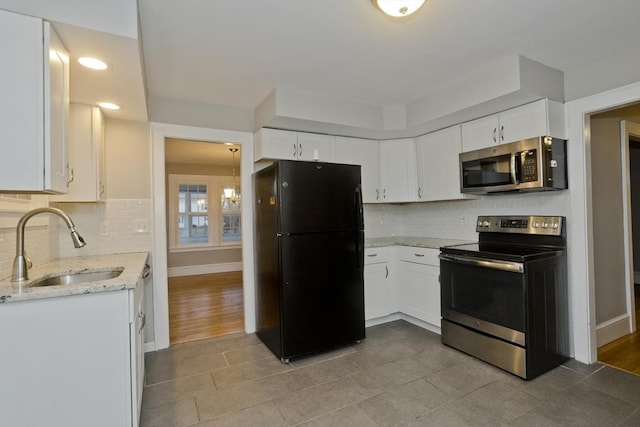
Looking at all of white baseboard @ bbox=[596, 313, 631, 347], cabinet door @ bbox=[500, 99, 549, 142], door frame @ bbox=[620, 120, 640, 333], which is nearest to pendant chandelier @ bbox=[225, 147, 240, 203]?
cabinet door @ bbox=[500, 99, 549, 142]

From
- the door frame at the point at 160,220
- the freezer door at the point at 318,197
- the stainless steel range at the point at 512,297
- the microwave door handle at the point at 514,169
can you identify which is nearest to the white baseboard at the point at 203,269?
the door frame at the point at 160,220

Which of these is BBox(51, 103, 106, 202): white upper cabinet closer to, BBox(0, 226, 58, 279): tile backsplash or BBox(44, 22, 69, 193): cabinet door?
BBox(0, 226, 58, 279): tile backsplash

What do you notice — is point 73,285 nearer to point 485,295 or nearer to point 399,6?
point 399,6

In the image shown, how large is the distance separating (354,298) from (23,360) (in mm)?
2229

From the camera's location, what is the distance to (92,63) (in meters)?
1.82

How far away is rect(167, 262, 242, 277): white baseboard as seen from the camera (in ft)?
21.6

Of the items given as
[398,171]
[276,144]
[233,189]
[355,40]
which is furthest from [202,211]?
[355,40]

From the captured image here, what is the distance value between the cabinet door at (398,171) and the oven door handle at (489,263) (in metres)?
0.97

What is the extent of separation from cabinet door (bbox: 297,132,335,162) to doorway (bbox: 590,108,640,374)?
91.1 inches

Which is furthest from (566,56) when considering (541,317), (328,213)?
(328,213)

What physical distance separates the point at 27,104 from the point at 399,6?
5.69 ft

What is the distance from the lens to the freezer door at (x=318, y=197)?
8.72 ft

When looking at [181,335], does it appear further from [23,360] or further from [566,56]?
[566,56]

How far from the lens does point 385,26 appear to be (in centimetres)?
196
